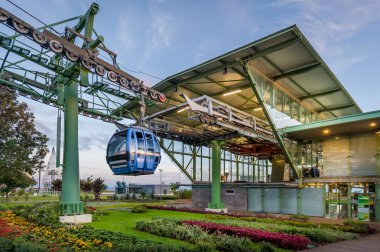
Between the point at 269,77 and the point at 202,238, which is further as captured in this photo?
the point at 269,77

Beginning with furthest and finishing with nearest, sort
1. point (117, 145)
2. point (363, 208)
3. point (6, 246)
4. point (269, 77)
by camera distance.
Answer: point (269, 77)
point (363, 208)
point (117, 145)
point (6, 246)

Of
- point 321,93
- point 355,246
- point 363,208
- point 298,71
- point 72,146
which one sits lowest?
point 363,208

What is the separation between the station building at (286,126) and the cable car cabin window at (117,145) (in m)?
8.75

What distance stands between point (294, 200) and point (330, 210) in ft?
10.1

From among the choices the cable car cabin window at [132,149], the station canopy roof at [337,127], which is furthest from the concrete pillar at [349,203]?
the cable car cabin window at [132,149]

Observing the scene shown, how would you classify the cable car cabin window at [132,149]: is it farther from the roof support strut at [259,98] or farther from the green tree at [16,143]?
the green tree at [16,143]

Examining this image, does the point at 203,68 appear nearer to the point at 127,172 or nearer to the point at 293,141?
the point at 293,141

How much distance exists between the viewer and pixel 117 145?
36.3 ft

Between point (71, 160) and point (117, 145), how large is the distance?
9848mm

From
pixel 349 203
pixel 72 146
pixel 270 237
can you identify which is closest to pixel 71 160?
pixel 72 146

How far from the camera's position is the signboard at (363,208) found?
23.1 meters

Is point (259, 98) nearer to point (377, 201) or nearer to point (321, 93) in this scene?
point (321, 93)

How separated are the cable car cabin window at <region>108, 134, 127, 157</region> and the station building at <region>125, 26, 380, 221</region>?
8750mm

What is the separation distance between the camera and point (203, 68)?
2406 centimetres
